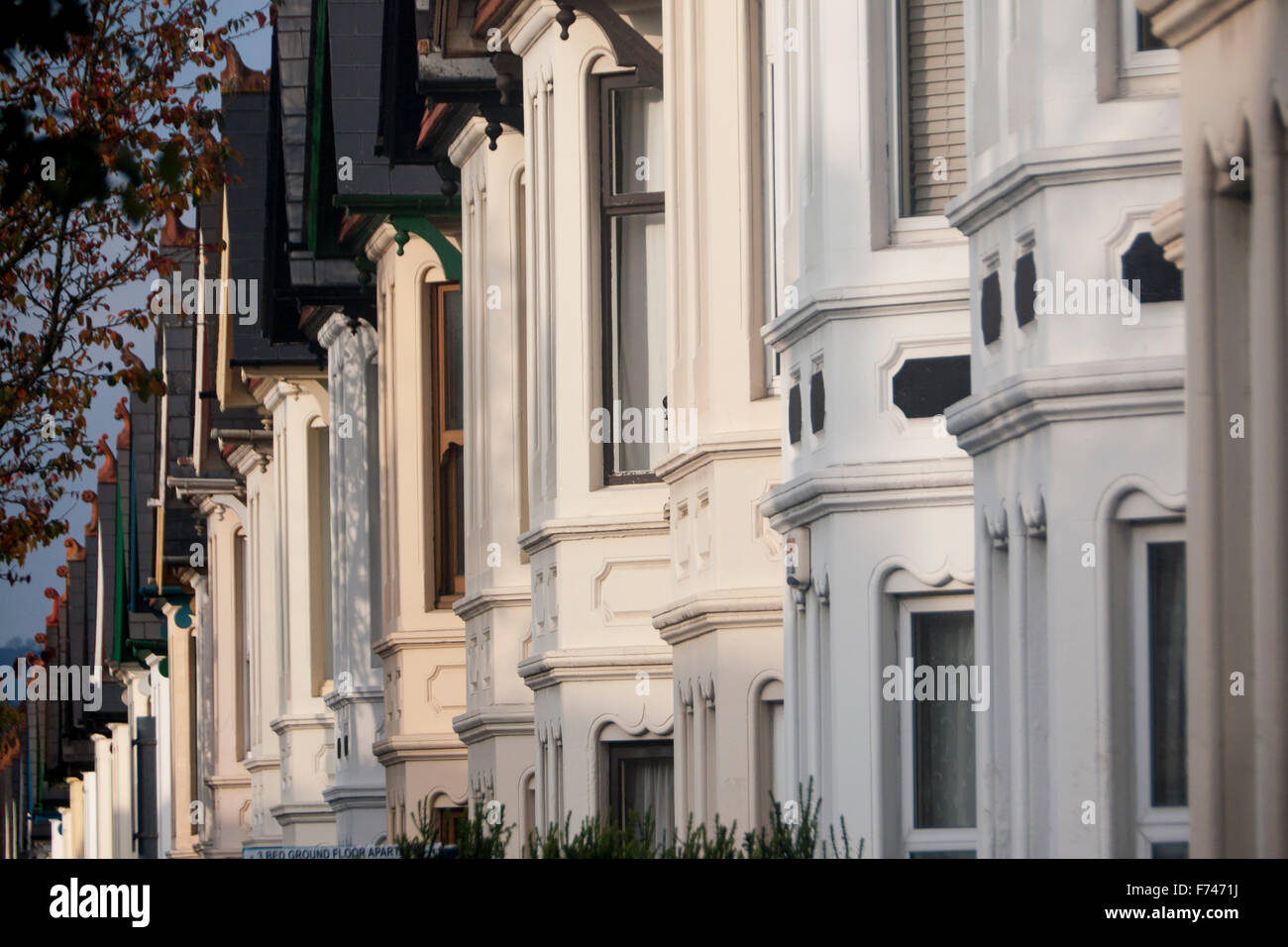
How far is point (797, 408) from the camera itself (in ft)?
40.3

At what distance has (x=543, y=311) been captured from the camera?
59.4 ft

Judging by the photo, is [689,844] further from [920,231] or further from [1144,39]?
[1144,39]

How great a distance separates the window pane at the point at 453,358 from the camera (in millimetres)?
24172

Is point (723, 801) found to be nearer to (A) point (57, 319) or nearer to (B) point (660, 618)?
(B) point (660, 618)

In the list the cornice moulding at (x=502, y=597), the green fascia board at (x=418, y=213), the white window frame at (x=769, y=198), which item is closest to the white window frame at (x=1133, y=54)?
the white window frame at (x=769, y=198)

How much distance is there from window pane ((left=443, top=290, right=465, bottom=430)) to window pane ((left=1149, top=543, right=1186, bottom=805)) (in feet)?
51.8

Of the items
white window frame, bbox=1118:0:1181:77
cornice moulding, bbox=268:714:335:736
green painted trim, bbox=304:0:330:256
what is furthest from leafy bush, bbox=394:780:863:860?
cornice moulding, bbox=268:714:335:736

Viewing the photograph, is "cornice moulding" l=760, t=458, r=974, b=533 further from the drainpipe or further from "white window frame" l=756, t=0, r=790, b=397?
"white window frame" l=756, t=0, r=790, b=397

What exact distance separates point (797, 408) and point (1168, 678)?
4.01 meters

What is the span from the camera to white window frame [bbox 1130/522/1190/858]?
8422 millimetres

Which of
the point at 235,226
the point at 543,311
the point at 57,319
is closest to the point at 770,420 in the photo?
the point at 543,311

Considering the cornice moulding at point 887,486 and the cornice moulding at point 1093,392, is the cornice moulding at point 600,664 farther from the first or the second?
the cornice moulding at point 1093,392
